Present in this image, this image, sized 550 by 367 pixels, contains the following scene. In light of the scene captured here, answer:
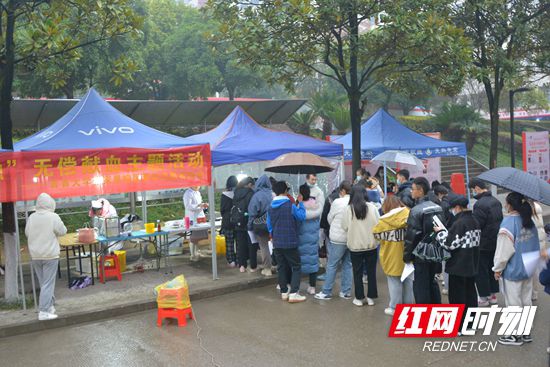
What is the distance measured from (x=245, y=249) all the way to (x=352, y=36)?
5.73 metres

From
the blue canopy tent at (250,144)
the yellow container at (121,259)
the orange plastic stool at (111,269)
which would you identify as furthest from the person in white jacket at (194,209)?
the orange plastic stool at (111,269)

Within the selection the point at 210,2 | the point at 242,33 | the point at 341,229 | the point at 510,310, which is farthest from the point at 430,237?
the point at 210,2

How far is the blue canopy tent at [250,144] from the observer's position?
9805mm

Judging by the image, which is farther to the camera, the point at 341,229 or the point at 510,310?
the point at 341,229

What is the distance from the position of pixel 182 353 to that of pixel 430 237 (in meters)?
3.14

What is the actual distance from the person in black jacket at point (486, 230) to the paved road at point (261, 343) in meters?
0.74

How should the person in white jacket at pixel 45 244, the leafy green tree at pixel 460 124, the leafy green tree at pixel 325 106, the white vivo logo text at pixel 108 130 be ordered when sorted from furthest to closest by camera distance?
1. the leafy green tree at pixel 460 124
2. the leafy green tree at pixel 325 106
3. the white vivo logo text at pixel 108 130
4. the person in white jacket at pixel 45 244

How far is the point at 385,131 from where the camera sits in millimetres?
14492

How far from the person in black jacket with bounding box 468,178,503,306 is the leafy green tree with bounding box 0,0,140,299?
20.9 feet

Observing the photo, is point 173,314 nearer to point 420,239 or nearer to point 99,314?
point 99,314

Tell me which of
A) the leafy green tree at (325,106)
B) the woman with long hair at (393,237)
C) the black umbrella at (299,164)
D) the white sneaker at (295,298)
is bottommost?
the white sneaker at (295,298)

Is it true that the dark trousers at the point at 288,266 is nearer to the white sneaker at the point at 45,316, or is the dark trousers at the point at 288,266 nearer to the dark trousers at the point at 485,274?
the dark trousers at the point at 485,274

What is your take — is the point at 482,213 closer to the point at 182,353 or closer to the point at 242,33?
the point at 182,353

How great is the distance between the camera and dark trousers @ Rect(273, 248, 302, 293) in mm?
7738
